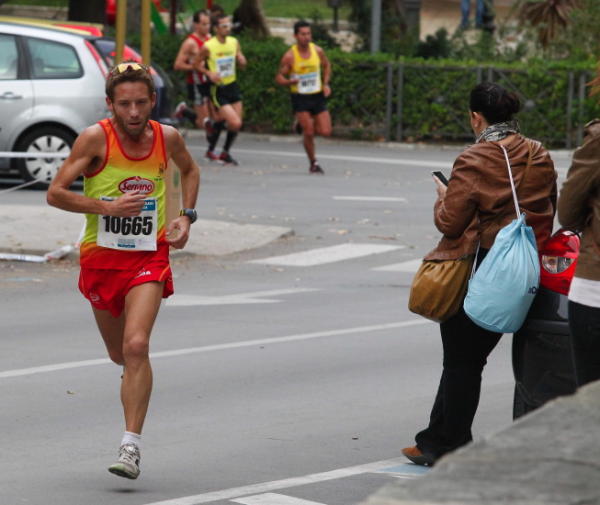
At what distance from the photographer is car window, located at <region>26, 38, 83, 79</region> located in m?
18.4

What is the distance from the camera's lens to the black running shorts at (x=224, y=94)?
21.8m

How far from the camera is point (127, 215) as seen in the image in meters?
6.54

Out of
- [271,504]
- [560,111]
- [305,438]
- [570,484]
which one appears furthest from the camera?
[560,111]

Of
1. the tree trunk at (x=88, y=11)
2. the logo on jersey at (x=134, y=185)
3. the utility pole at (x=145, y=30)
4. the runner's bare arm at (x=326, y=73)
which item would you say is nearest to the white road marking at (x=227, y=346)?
the logo on jersey at (x=134, y=185)

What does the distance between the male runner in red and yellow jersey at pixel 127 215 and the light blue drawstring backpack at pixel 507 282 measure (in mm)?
1314

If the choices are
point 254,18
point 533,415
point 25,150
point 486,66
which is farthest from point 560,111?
point 533,415

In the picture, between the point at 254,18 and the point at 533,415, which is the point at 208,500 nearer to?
the point at 533,415

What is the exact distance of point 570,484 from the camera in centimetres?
297

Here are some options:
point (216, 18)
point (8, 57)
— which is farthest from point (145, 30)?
point (216, 18)

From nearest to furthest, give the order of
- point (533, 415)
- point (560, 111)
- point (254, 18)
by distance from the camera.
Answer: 1. point (533, 415)
2. point (560, 111)
3. point (254, 18)

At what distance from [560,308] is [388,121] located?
22.3 meters

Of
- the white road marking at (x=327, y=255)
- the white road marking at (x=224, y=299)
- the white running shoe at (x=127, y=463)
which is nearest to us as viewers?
the white running shoe at (x=127, y=463)

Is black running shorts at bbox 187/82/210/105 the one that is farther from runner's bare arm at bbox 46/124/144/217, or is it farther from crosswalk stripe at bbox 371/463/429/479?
crosswalk stripe at bbox 371/463/429/479

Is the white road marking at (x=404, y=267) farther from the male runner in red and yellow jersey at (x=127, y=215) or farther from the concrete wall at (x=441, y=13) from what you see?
the concrete wall at (x=441, y=13)
